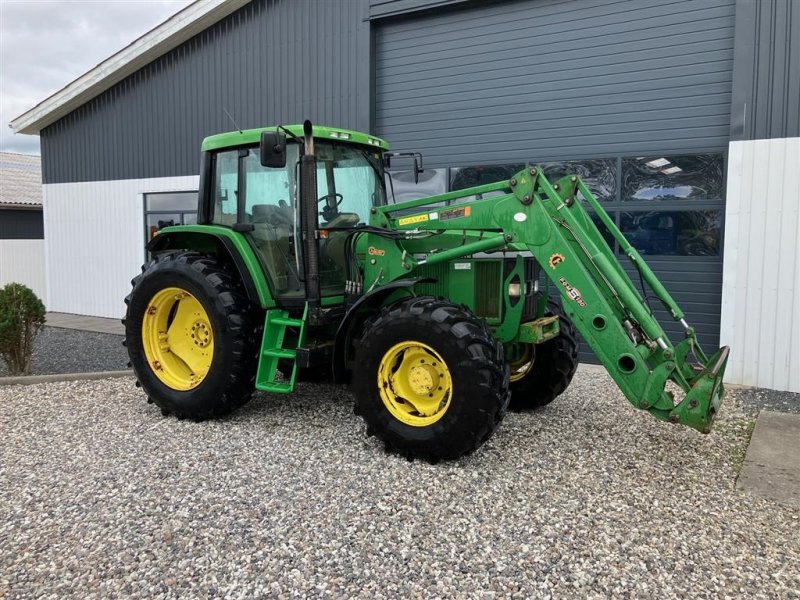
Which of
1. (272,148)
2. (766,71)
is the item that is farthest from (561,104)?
(272,148)

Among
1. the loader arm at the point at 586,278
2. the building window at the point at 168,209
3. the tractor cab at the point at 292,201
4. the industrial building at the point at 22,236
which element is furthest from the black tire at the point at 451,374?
the industrial building at the point at 22,236

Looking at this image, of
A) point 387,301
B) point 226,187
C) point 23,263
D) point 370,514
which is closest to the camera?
point 370,514

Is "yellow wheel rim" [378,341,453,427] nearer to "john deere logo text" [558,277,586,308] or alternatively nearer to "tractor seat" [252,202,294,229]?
"john deere logo text" [558,277,586,308]

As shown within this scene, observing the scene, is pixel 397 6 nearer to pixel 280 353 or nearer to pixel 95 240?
pixel 280 353

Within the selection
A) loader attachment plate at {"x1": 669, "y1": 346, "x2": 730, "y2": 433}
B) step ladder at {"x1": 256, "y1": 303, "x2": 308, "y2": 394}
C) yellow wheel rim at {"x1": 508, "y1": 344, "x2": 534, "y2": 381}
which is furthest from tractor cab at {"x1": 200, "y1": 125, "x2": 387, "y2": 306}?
loader attachment plate at {"x1": 669, "y1": 346, "x2": 730, "y2": 433}

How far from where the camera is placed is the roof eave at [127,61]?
10.6 metres

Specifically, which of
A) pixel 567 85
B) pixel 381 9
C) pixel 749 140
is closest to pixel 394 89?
pixel 381 9

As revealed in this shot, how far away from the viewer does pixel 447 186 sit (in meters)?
9.06

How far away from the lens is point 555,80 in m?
8.27

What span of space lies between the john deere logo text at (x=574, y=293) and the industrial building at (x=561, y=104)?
386 centimetres

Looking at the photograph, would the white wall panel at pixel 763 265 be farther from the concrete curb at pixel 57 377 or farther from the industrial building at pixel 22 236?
the industrial building at pixel 22 236

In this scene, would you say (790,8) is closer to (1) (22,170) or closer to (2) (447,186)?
(2) (447,186)

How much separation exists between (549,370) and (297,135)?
9.24ft

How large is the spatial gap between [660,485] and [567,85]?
5.69 meters
